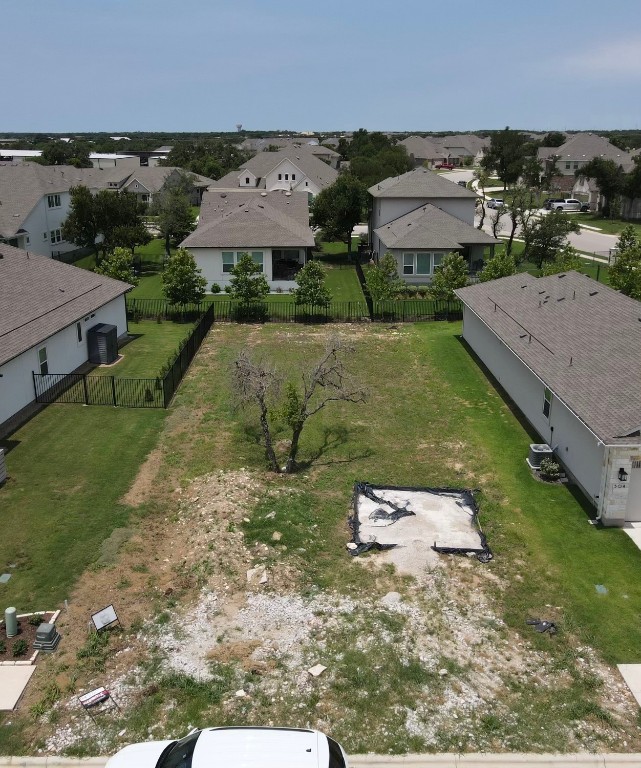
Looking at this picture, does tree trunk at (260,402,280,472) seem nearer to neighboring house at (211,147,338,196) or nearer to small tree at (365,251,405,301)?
small tree at (365,251,405,301)

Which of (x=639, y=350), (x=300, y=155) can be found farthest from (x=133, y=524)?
(x=300, y=155)

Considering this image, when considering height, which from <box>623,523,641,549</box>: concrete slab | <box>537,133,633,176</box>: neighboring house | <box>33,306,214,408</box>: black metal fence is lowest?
<box>623,523,641,549</box>: concrete slab

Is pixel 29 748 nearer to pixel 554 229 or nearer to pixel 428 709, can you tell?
pixel 428 709

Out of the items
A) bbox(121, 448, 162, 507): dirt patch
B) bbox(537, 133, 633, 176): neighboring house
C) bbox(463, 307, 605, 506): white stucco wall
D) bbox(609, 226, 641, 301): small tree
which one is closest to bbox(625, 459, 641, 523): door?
bbox(463, 307, 605, 506): white stucco wall

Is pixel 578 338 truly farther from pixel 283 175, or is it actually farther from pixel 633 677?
pixel 283 175

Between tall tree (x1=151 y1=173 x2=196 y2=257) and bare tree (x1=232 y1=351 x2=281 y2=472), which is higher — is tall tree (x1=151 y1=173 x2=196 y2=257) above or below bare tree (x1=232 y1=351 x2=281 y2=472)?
above
